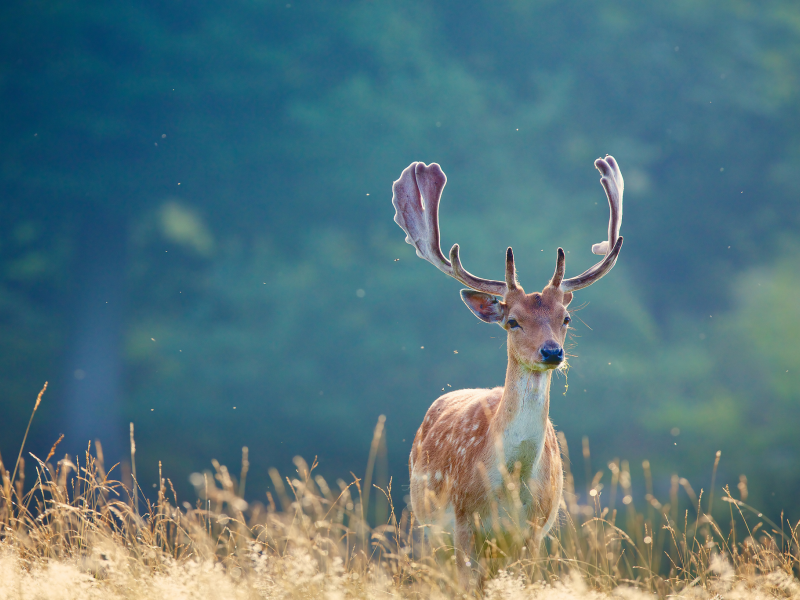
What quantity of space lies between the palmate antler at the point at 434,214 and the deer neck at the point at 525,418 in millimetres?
1111

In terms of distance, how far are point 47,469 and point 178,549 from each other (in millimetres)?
1047

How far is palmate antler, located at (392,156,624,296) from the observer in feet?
18.3

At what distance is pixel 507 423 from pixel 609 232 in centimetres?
238

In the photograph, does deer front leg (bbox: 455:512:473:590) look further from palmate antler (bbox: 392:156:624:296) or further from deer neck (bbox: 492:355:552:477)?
palmate antler (bbox: 392:156:624:296)

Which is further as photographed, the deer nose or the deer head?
the deer head

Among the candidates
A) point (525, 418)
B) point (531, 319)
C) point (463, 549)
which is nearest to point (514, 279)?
point (531, 319)

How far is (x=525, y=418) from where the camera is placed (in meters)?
4.68

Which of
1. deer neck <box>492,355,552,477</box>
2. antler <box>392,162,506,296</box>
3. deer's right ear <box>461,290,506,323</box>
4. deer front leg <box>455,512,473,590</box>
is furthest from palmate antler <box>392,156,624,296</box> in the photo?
deer front leg <box>455,512,473,590</box>

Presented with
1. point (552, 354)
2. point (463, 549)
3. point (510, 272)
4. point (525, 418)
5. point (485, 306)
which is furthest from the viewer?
point (485, 306)

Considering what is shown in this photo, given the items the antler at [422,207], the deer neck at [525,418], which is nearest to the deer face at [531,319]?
the deer neck at [525,418]

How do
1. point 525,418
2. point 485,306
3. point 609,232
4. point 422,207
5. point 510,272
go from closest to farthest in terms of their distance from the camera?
point 525,418 < point 510,272 < point 485,306 < point 609,232 < point 422,207

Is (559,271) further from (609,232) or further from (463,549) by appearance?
(463,549)

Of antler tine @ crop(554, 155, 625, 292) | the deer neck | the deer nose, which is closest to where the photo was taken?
the deer nose

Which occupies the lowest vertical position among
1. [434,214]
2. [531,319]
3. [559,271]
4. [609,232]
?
[531,319]
